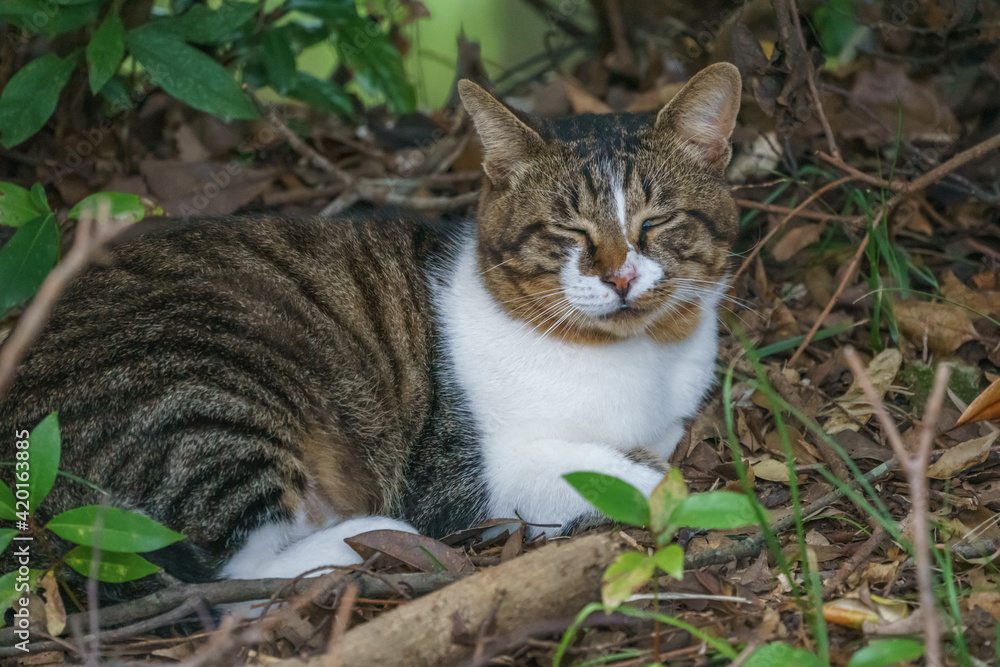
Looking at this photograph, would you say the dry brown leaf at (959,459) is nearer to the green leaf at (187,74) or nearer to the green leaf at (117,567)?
the green leaf at (117,567)

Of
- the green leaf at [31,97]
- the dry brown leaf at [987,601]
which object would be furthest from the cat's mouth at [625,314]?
the green leaf at [31,97]

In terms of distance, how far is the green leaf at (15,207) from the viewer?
11.1 ft

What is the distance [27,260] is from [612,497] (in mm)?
2548

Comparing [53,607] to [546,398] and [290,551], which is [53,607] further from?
[546,398]

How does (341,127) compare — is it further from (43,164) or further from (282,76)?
(43,164)

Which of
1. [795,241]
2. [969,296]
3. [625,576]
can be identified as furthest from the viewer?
[795,241]

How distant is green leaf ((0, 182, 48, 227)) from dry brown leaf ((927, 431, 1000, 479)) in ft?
12.2

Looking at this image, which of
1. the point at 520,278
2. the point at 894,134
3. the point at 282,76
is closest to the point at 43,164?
the point at 282,76

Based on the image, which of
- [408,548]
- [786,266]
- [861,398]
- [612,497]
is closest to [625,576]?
[612,497]

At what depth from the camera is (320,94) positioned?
4711 mm

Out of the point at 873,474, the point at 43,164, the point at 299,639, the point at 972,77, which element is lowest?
the point at 299,639

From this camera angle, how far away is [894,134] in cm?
456

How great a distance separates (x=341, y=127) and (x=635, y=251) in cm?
290

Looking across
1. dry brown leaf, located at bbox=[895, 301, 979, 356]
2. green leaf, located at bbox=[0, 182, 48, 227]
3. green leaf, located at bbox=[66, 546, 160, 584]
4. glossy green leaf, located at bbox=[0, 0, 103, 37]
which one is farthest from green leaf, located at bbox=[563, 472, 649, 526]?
glossy green leaf, located at bbox=[0, 0, 103, 37]
